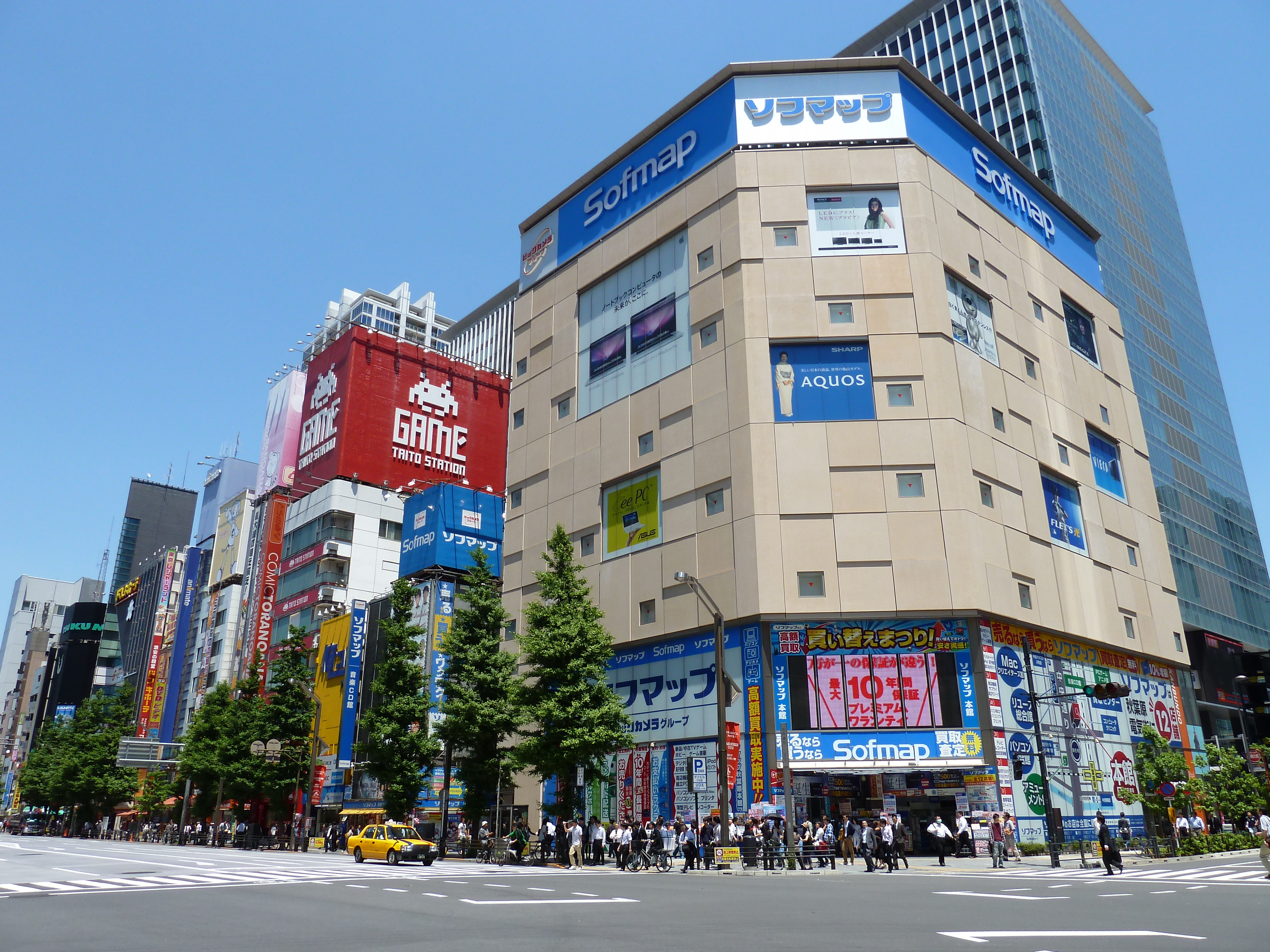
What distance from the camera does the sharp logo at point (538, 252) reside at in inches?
2199

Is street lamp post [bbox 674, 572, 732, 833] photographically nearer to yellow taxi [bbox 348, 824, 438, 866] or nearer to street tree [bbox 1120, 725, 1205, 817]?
yellow taxi [bbox 348, 824, 438, 866]

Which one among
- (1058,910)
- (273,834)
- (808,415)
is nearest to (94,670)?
(273,834)

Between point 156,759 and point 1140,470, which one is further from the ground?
point 1140,470

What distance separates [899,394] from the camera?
40125mm

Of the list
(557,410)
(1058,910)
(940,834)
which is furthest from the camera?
(557,410)

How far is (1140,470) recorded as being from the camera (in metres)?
54.2

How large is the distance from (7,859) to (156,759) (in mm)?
40206

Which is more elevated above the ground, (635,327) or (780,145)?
(780,145)

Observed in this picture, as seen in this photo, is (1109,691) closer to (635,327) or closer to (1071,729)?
(1071,729)

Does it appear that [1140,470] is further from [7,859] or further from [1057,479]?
[7,859]

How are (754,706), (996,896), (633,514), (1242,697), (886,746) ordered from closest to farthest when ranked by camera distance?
1. (996,896)
2. (886,746)
3. (754,706)
4. (633,514)
5. (1242,697)

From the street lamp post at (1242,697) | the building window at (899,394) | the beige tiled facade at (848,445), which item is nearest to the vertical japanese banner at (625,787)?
the beige tiled facade at (848,445)

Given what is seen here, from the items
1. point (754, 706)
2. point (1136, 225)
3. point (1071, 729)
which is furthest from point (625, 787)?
point (1136, 225)

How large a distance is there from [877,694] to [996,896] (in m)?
18.5
